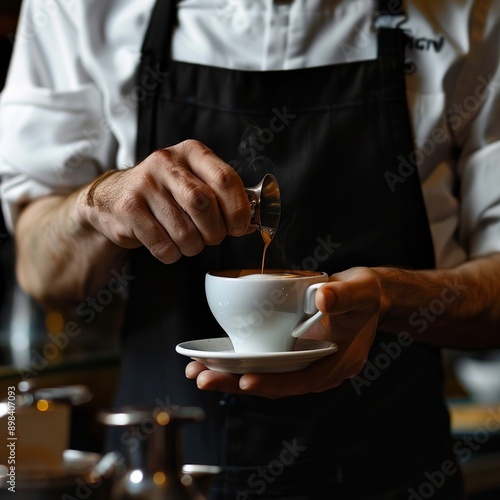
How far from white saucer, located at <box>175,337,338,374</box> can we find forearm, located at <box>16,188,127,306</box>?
5.5 inches

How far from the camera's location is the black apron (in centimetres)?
50

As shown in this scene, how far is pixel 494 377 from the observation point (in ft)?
4.08

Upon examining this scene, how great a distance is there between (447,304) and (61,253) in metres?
0.32

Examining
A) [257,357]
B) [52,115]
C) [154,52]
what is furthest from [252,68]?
[257,357]

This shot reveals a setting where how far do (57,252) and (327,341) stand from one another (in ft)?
1.07

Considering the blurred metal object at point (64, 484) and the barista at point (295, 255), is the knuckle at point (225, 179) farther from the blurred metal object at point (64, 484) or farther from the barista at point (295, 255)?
the blurred metal object at point (64, 484)

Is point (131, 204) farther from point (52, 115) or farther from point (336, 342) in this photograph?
point (52, 115)

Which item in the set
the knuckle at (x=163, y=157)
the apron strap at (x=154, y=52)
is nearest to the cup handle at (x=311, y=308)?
the knuckle at (x=163, y=157)

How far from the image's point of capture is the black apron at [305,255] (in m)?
0.50

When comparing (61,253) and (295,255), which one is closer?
(295,255)

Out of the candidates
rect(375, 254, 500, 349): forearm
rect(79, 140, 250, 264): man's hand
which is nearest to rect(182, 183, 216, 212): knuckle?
rect(79, 140, 250, 264): man's hand

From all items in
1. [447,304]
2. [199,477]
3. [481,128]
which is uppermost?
[481,128]

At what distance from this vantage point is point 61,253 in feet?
2.32

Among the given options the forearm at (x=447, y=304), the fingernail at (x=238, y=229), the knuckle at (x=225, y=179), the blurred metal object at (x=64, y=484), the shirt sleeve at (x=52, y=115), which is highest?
the shirt sleeve at (x=52, y=115)
